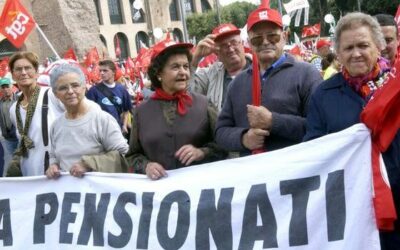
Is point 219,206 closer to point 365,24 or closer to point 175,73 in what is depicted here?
point 175,73

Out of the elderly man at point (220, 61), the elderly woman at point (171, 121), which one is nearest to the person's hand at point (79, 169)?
the elderly woman at point (171, 121)

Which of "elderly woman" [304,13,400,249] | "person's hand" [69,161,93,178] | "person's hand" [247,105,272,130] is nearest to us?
"elderly woman" [304,13,400,249]

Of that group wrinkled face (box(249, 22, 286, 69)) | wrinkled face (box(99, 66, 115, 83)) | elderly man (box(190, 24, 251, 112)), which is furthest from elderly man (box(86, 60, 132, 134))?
wrinkled face (box(249, 22, 286, 69))

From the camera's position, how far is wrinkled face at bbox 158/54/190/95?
3252 millimetres

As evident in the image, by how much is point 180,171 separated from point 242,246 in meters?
0.60

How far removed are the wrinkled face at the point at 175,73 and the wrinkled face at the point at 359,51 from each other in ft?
3.35

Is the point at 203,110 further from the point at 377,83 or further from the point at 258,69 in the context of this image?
the point at 377,83

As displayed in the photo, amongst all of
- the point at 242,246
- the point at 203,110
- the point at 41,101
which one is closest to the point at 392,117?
the point at 242,246

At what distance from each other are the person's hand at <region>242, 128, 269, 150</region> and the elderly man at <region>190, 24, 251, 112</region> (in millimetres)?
947

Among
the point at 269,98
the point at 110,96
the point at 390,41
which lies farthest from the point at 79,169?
the point at 110,96

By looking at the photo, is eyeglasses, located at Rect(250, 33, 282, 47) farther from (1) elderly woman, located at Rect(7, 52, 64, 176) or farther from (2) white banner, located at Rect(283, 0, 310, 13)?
(2) white banner, located at Rect(283, 0, 310, 13)

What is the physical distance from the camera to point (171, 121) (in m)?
3.25

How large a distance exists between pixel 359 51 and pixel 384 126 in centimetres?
37

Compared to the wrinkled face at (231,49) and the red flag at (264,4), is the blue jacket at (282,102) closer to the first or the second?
the red flag at (264,4)
